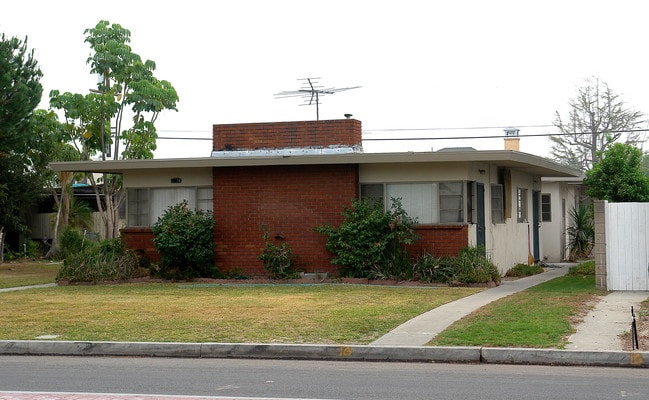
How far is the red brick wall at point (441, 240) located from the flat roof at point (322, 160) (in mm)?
1648

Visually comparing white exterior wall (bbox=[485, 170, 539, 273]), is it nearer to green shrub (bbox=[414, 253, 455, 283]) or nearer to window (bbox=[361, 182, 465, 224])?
window (bbox=[361, 182, 465, 224])

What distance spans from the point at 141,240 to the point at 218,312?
9014 millimetres

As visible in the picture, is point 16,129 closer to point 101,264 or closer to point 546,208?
point 101,264

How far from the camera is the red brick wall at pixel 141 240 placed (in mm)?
24359

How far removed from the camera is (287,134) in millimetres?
23875

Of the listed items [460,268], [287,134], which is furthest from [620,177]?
[287,134]

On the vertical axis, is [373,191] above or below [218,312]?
above

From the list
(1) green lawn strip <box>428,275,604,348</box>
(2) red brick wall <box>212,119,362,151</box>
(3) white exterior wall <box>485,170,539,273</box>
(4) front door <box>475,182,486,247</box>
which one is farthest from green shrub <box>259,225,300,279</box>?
(1) green lawn strip <box>428,275,604,348</box>

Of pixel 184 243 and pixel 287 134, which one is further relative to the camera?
pixel 287 134

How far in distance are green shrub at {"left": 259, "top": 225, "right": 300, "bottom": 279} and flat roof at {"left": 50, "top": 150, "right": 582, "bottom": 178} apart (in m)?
2.15

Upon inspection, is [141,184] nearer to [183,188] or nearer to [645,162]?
[183,188]

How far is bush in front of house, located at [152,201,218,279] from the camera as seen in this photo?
22.9 metres

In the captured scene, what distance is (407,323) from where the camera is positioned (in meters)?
14.3

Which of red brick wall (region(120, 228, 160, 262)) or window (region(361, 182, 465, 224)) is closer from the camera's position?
window (region(361, 182, 465, 224))
